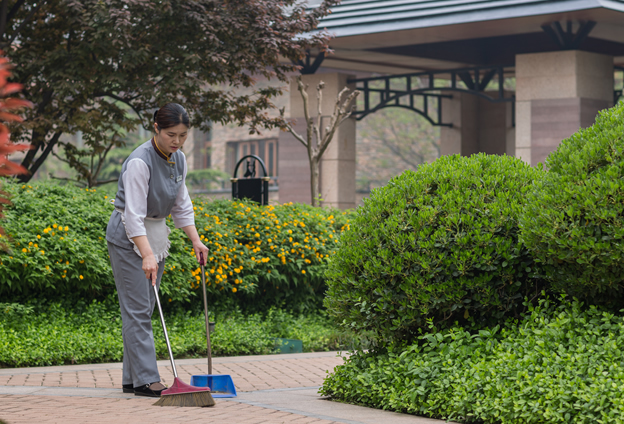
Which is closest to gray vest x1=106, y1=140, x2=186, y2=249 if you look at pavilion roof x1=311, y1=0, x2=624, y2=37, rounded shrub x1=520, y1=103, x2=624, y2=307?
rounded shrub x1=520, y1=103, x2=624, y2=307

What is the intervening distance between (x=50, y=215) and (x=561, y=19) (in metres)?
10.3

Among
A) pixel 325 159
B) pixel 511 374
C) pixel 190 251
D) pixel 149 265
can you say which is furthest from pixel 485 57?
pixel 511 374

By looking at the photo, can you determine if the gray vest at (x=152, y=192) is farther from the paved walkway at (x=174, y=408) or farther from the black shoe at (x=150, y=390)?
the paved walkway at (x=174, y=408)

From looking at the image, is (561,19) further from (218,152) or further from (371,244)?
(218,152)

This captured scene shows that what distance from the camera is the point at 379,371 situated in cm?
530

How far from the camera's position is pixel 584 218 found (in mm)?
4520

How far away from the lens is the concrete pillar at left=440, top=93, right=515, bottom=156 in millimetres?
22641

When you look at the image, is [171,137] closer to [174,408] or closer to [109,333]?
[174,408]

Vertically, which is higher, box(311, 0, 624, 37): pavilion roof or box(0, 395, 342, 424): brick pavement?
box(311, 0, 624, 37): pavilion roof

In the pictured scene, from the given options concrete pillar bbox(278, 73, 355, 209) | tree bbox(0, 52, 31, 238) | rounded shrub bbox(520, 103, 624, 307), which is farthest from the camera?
concrete pillar bbox(278, 73, 355, 209)

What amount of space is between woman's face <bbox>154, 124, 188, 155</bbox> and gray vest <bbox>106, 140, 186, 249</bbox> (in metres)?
0.11

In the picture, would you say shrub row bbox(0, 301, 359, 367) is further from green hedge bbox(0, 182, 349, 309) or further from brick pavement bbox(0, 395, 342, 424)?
brick pavement bbox(0, 395, 342, 424)

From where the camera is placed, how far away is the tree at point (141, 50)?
31.9 feet

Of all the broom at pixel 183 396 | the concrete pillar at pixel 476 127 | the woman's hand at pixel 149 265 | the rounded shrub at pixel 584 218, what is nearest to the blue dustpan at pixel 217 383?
the broom at pixel 183 396
